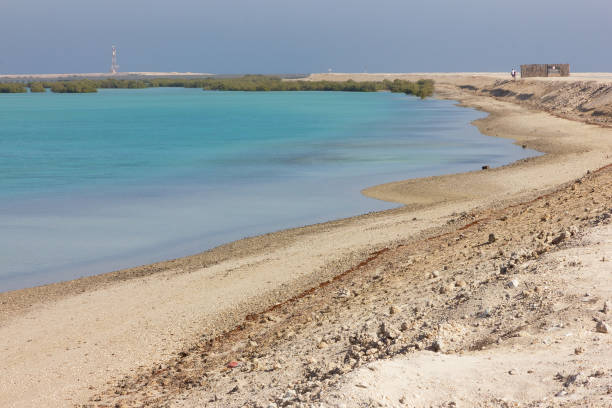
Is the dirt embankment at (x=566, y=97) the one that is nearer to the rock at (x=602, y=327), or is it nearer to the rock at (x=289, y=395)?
the rock at (x=602, y=327)

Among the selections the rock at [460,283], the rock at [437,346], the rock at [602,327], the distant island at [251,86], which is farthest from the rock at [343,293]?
the distant island at [251,86]

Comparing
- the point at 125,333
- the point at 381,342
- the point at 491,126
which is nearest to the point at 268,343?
the point at 381,342

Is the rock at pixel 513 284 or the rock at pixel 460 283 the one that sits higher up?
the rock at pixel 513 284

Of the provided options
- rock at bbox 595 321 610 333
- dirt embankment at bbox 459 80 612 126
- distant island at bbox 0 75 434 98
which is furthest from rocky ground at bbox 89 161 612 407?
distant island at bbox 0 75 434 98

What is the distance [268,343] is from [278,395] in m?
2.10

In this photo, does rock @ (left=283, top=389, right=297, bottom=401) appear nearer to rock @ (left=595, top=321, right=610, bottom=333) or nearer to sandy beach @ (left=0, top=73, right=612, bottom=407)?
sandy beach @ (left=0, top=73, right=612, bottom=407)

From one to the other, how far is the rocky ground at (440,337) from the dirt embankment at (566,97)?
3094 centimetres

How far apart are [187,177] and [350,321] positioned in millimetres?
23446

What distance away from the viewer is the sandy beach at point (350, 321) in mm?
5941

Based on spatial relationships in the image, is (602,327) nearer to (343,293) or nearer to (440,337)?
(440,337)

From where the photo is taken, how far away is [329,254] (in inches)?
527

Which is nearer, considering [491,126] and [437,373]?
[437,373]

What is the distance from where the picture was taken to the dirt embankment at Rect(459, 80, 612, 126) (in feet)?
146

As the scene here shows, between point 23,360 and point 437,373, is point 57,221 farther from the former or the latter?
point 437,373
